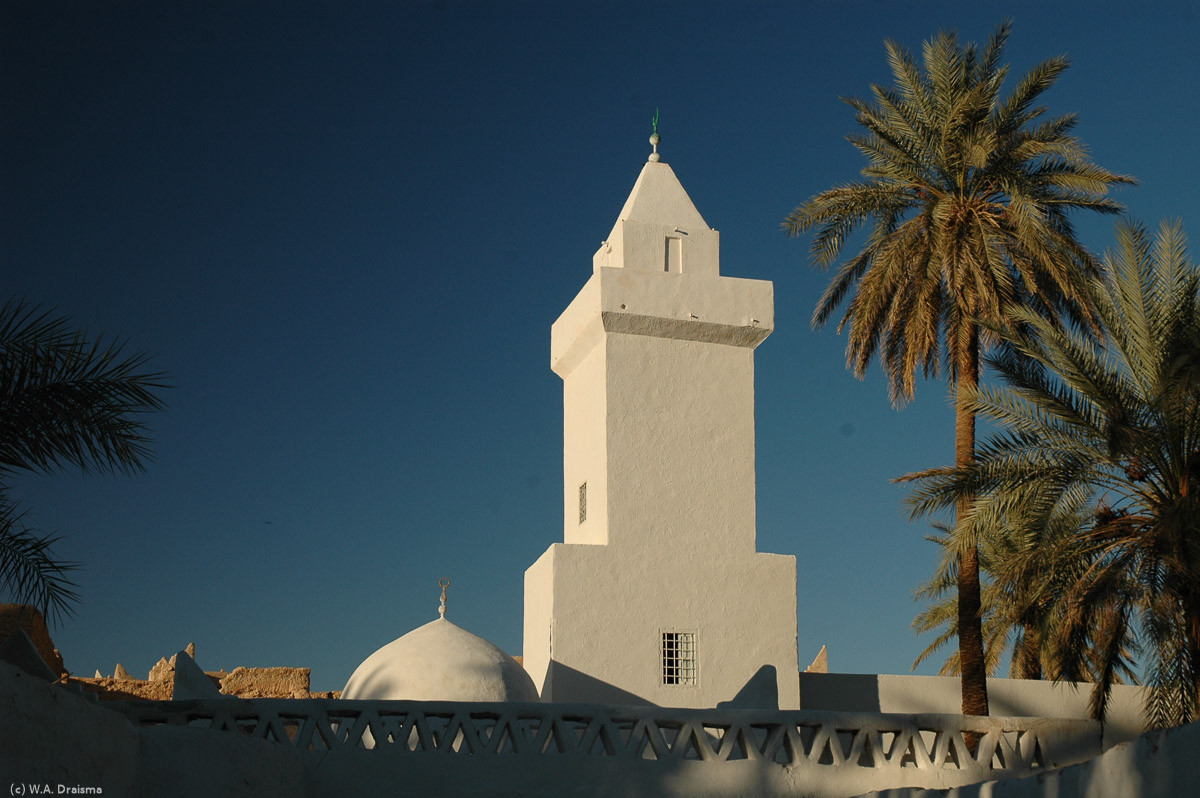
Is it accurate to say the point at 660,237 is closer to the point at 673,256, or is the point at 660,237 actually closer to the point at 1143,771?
the point at 673,256

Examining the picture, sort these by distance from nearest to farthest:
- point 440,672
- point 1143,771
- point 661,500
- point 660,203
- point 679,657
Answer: point 1143,771, point 440,672, point 679,657, point 661,500, point 660,203

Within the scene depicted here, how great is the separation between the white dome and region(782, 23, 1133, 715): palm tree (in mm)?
7139

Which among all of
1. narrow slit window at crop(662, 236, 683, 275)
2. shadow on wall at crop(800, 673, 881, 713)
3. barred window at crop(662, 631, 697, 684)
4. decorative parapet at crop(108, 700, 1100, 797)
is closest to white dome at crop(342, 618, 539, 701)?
decorative parapet at crop(108, 700, 1100, 797)

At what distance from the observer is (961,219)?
66.3 ft

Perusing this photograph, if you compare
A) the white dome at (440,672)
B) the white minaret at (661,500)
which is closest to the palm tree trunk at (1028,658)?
the white minaret at (661,500)

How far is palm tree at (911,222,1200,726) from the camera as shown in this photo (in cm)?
1458

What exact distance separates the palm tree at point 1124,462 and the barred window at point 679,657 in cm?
508

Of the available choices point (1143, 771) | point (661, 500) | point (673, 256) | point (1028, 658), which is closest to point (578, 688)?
point (661, 500)

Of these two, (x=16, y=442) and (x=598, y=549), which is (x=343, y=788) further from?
(x=598, y=549)

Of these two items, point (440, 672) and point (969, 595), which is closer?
point (440, 672)

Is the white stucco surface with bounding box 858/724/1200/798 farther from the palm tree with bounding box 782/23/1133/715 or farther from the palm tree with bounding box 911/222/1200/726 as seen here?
the palm tree with bounding box 782/23/1133/715

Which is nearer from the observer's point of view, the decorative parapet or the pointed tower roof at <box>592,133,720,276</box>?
the decorative parapet

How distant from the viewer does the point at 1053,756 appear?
14211mm

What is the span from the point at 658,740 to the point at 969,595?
308 inches
